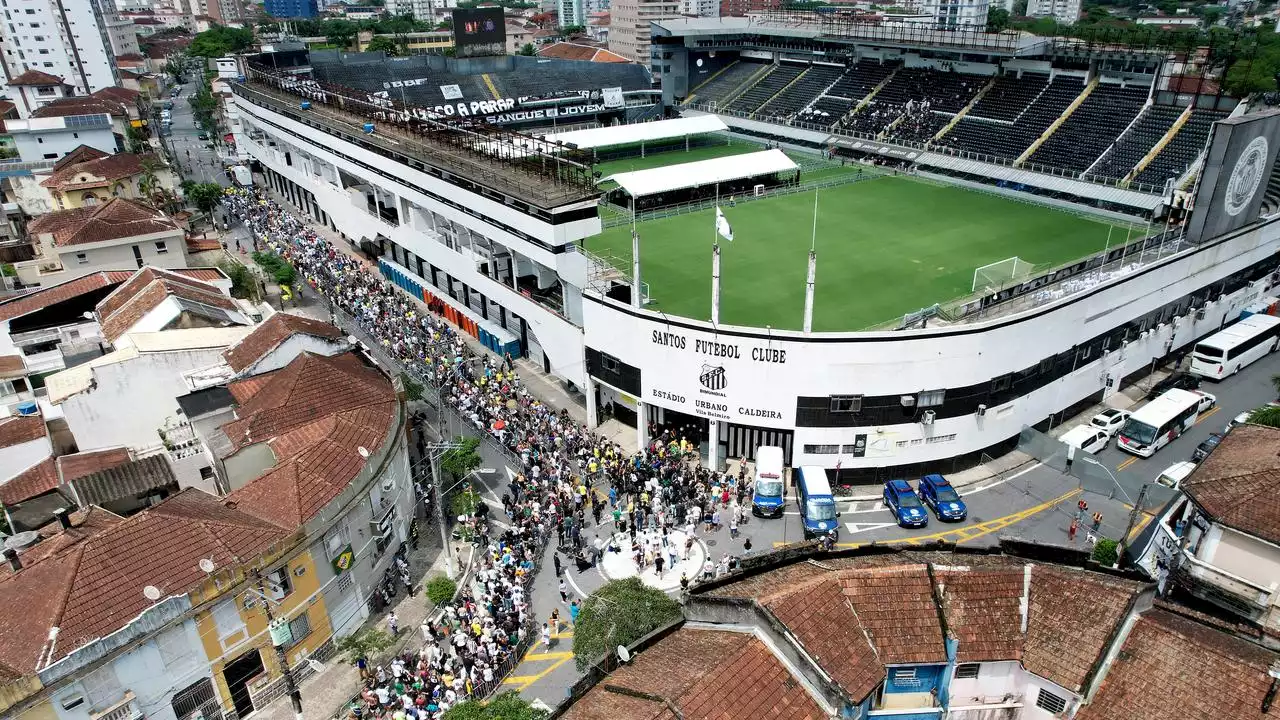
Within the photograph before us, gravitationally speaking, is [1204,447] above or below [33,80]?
below

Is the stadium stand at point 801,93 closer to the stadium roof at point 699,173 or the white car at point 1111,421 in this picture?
the stadium roof at point 699,173

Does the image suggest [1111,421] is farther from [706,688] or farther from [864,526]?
[706,688]

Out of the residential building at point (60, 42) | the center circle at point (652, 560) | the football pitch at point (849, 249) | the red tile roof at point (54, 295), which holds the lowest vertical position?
the center circle at point (652, 560)

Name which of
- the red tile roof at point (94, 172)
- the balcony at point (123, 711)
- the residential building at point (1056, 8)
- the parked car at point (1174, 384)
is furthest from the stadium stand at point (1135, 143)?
the residential building at point (1056, 8)

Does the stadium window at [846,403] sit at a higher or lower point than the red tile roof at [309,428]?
lower

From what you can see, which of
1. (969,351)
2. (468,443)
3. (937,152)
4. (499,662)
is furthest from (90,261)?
(937,152)

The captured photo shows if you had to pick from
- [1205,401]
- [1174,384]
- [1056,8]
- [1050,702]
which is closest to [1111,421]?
[1205,401]

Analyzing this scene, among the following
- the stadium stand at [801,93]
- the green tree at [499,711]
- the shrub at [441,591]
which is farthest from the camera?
the stadium stand at [801,93]
